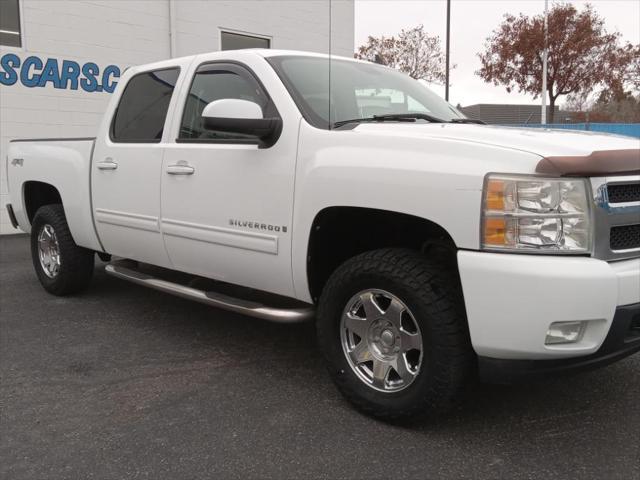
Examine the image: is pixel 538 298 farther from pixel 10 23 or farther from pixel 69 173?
pixel 10 23

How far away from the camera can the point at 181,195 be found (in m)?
3.86

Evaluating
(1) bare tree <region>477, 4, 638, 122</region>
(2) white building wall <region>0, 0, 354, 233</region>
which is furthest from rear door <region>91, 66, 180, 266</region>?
(1) bare tree <region>477, 4, 638, 122</region>

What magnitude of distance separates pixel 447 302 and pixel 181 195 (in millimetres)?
1930

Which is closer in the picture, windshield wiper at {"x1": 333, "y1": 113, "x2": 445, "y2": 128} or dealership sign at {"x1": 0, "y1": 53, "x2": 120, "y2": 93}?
windshield wiper at {"x1": 333, "y1": 113, "x2": 445, "y2": 128}

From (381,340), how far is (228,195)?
4.07ft

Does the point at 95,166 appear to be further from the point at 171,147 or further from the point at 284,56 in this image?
the point at 284,56

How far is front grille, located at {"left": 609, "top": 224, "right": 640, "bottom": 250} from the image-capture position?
99.3 inches

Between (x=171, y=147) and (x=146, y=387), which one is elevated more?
(x=171, y=147)

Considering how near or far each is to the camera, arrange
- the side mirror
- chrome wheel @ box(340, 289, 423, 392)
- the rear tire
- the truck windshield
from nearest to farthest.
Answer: chrome wheel @ box(340, 289, 423, 392) → the side mirror → the truck windshield → the rear tire

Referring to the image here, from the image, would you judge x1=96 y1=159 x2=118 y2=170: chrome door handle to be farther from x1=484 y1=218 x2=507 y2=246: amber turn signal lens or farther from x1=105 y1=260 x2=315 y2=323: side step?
x1=484 y1=218 x2=507 y2=246: amber turn signal lens

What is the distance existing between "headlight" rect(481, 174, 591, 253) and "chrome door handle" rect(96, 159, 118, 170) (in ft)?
9.75

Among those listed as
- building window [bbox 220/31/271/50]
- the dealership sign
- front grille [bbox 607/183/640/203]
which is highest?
building window [bbox 220/31/271/50]

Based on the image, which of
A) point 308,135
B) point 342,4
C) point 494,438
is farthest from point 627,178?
point 342,4

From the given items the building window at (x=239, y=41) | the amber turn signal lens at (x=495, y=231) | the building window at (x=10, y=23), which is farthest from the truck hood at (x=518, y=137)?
the building window at (x=239, y=41)
